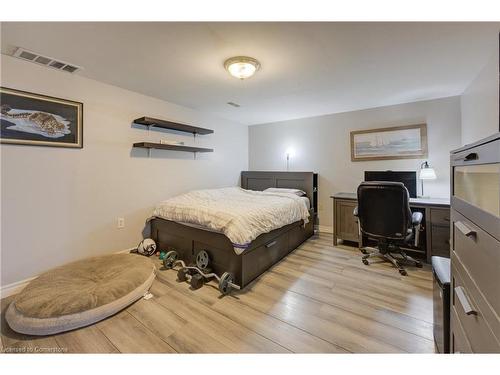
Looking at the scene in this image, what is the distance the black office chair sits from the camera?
230 centimetres

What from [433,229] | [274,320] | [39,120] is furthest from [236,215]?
[433,229]

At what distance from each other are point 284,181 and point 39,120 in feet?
11.8

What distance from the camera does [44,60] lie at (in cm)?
203

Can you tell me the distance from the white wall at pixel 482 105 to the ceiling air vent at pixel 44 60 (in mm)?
4043

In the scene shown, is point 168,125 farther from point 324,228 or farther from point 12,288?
point 324,228

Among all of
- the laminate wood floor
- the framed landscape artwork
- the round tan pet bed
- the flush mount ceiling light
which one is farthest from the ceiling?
the laminate wood floor

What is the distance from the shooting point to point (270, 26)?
5.15 ft

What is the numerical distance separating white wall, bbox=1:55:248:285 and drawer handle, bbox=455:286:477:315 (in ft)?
10.7

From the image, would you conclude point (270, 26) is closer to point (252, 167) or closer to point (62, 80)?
point (62, 80)

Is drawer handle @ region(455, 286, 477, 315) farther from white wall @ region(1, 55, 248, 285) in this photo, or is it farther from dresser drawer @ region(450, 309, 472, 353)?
white wall @ region(1, 55, 248, 285)

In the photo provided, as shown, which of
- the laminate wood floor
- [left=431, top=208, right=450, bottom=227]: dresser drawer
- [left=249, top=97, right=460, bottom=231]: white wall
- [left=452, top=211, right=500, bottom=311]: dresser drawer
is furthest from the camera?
[left=249, top=97, right=460, bottom=231]: white wall
